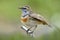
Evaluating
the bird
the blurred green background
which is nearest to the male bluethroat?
the bird

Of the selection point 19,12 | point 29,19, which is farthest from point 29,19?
point 19,12

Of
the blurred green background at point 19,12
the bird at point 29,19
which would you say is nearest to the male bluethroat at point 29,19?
the bird at point 29,19

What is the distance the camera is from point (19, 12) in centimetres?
374

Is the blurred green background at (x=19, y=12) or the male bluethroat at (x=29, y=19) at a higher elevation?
the blurred green background at (x=19, y=12)

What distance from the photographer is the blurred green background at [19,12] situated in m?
3.25

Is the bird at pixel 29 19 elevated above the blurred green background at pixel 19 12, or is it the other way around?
the blurred green background at pixel 19 12

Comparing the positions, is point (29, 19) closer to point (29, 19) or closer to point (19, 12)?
point (29, 19)

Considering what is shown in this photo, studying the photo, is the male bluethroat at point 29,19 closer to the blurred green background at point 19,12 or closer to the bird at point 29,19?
the bird at point 29,19

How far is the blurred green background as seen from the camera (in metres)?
3.25

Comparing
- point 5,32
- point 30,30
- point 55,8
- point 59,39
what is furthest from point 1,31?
point 30,30

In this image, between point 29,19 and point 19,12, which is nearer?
point 29,19

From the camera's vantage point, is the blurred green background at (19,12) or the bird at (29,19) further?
the blurred green background at (19,12)

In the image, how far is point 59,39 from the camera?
3148 mm

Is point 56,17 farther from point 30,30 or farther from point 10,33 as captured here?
point 30,30
